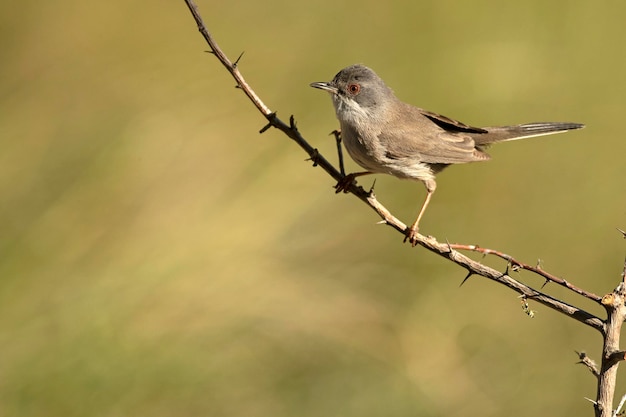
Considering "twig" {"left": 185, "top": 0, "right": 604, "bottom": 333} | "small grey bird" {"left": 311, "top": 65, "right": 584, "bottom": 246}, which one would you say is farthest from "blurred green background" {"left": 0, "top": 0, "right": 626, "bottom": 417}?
"twig" {"left": 185, "top": 0, "right": 604, "bottom": 333}

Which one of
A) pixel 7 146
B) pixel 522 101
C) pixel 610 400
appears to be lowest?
A: pixel 610 400

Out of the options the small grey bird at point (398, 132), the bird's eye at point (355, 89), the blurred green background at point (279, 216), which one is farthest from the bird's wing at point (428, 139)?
the blurred green background at point (279, 216)

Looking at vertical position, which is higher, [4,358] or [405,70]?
[405,70]

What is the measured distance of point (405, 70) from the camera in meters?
7.49

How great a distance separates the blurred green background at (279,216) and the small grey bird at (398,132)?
1940mm

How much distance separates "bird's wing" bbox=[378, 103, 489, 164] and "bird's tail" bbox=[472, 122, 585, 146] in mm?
45

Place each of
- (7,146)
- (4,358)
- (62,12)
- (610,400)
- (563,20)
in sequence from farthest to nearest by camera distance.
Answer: (563,20)
(62,12)
(7,146)
(4,358)
(610,400)

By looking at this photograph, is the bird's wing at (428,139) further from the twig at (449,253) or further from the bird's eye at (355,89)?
the twig at (449,253)

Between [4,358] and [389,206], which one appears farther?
[389,206]

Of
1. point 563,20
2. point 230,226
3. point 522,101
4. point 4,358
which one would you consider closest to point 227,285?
point 230,226

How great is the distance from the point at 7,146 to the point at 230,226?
1906 millimetres

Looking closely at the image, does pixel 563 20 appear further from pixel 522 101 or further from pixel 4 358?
pixel 4 358

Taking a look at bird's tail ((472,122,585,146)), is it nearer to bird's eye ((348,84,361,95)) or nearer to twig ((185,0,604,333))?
bird's eye ((348,84,361,95))

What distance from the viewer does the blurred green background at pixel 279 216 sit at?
18.1ft
